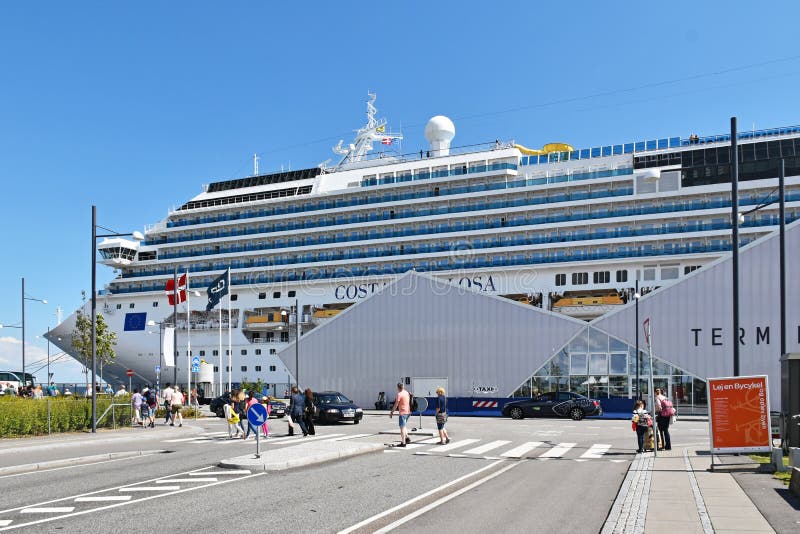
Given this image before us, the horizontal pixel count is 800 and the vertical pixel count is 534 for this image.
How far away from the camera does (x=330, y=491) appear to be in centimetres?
1233

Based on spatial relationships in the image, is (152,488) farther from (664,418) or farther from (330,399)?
(330,399)

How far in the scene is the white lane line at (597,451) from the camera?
1934 cm

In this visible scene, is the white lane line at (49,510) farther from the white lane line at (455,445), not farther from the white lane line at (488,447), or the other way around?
the white lane line at (488,447)

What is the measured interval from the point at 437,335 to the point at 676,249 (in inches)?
742

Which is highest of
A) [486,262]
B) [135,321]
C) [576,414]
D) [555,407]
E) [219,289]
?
[486,262]

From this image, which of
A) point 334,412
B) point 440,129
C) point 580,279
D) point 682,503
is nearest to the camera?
point 682,503

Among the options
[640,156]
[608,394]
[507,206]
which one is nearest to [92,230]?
[608,394]

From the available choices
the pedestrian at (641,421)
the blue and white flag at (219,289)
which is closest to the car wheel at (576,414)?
the pedestrian at (641,421)

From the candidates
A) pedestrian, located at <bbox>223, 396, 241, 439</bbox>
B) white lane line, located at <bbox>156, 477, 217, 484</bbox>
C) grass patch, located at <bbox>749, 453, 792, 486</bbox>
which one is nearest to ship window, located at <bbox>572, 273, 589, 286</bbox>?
pedestrian, located at <bbox>223, 396, 241, 439</bbox>

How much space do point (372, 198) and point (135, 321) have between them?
986 inches

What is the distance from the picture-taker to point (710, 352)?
1489 inches

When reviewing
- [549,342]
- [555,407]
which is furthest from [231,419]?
[549,342]

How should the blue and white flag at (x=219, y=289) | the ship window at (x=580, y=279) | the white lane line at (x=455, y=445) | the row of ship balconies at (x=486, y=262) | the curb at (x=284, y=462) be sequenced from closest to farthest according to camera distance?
the curb at (x=284, y=462) → the white lane line at (x=455, y=445) → the blue and white flag at (x=219, y=289) → the row of ship balconies at (x=486, y=262) → the ship window at (x=580, y=279)

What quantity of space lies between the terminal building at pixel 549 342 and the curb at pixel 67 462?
2496cm
